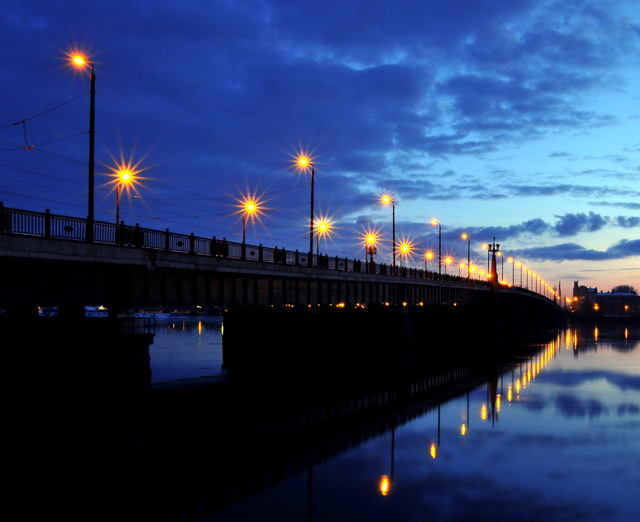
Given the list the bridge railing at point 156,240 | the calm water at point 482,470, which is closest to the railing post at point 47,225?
the bridge railing at point 156,240

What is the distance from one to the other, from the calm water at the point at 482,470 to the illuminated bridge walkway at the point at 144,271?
1477 centimetres

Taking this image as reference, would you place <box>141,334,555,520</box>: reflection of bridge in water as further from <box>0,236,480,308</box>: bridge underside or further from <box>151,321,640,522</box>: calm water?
<box>0,236,480,308</box>: bridge underside

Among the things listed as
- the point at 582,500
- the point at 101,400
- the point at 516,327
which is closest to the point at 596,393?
the point at 582,500

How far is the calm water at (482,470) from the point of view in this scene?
16609 mm

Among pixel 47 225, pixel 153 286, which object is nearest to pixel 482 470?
pixel 47 225

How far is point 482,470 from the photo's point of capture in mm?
20609

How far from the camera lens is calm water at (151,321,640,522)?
16.6 m

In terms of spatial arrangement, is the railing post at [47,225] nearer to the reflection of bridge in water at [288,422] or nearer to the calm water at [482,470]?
the reflection of bridge in water at [288,422]

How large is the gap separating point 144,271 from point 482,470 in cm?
2054

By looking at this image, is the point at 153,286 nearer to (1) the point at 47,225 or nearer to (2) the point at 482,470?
(1) the point at 47,225

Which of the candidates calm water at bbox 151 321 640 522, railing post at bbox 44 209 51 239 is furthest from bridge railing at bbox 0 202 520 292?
calm water at bbox 151 321 640 522

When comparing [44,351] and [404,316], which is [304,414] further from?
[404,316]

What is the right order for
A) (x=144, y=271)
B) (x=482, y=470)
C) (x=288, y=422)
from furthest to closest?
(x=144, y=271) → (x=288, y=422) → (x=482, y=470)

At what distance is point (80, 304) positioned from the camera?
97.0 ft
